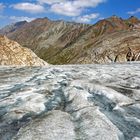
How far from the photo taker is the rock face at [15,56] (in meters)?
30.4

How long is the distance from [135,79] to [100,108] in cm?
476

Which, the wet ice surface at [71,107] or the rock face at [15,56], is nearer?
the wet ice surface at [71,107]

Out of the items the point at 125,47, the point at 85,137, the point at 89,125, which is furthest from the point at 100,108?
the point at 125,47

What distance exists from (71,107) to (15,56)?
72.9 feet

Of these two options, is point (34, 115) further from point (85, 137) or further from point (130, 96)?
point (130, 96)

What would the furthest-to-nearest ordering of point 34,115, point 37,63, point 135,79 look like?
point 37,63 → point 135,79 → point 34,115

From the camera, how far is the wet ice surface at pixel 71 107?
25.8 feet

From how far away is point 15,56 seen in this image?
1233 inches

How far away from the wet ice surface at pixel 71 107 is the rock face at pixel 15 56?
1534 centimetres

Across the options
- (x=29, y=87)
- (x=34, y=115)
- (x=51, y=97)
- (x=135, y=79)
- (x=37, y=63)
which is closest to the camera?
(x=34, y=115)

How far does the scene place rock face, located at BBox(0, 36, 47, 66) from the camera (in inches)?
1196

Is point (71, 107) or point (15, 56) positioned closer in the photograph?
point (71, 107)

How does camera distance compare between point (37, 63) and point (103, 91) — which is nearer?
point (103, 91)

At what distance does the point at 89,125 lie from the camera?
26.8 feet
